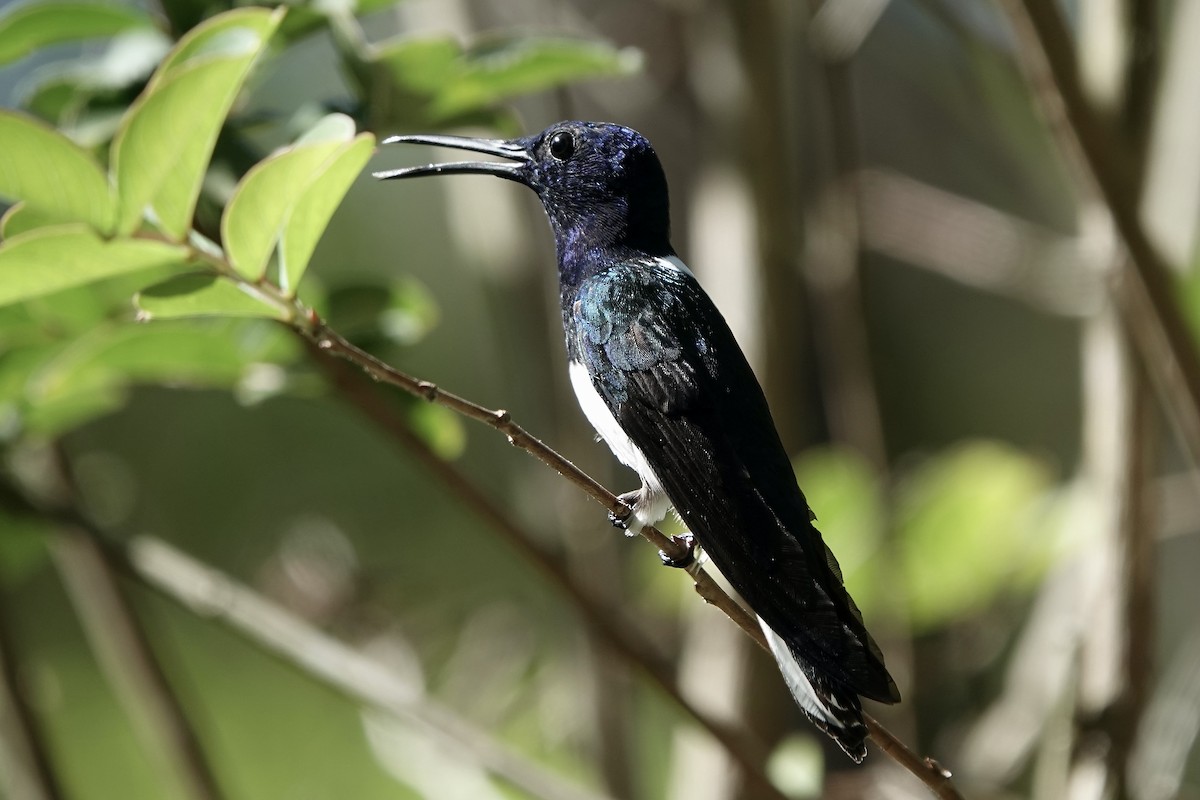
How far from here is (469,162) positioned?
206cm

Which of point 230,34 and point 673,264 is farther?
point 673,264

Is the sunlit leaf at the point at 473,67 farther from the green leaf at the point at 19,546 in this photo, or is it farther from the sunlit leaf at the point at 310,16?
the green leaf at the point at 19,546

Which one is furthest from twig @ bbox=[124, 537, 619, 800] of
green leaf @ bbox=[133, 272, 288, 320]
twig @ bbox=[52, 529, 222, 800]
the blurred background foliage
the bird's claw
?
green leaf @ bbox=[133, 272, 288, 320]

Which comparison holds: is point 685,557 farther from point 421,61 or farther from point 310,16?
point 310,16

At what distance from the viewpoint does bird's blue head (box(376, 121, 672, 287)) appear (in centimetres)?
218

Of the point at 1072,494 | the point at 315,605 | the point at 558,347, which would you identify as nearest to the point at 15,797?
the point at 315,605

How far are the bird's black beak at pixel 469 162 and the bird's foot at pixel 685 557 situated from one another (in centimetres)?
61

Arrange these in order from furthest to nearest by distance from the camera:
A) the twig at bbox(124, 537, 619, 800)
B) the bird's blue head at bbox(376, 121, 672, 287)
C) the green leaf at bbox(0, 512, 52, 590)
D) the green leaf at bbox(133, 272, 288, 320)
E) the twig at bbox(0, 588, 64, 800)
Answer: the green leaf at bbox(0, 512, 52, 590) < the twig at bbox(0, 588, 64, 800) < the bird's blue head at bbox(376, 121, 672, 287) < the twig at bbox(124, 537, 619, 800) < the green leaf at bbox(133, 272, 288, 320)

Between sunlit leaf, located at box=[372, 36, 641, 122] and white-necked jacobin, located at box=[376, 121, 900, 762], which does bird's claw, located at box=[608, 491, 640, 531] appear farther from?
sunlit leaf, located at box=[372, 36, 641, 122]

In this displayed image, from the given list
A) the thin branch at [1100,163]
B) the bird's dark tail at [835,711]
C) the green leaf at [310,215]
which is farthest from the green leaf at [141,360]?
the thin branch at [1100,163]

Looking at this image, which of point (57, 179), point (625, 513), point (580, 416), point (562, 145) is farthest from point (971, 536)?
point (57, 179)

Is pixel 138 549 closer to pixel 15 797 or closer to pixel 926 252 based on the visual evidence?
pixel 15 797

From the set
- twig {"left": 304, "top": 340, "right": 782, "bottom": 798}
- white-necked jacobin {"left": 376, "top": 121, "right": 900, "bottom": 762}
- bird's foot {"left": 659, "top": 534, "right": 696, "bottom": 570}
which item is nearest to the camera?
white-necked jacobin {"left": 376, "top": 121, "right": 900, "bottom": 762}

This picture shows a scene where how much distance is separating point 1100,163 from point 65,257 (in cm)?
132
